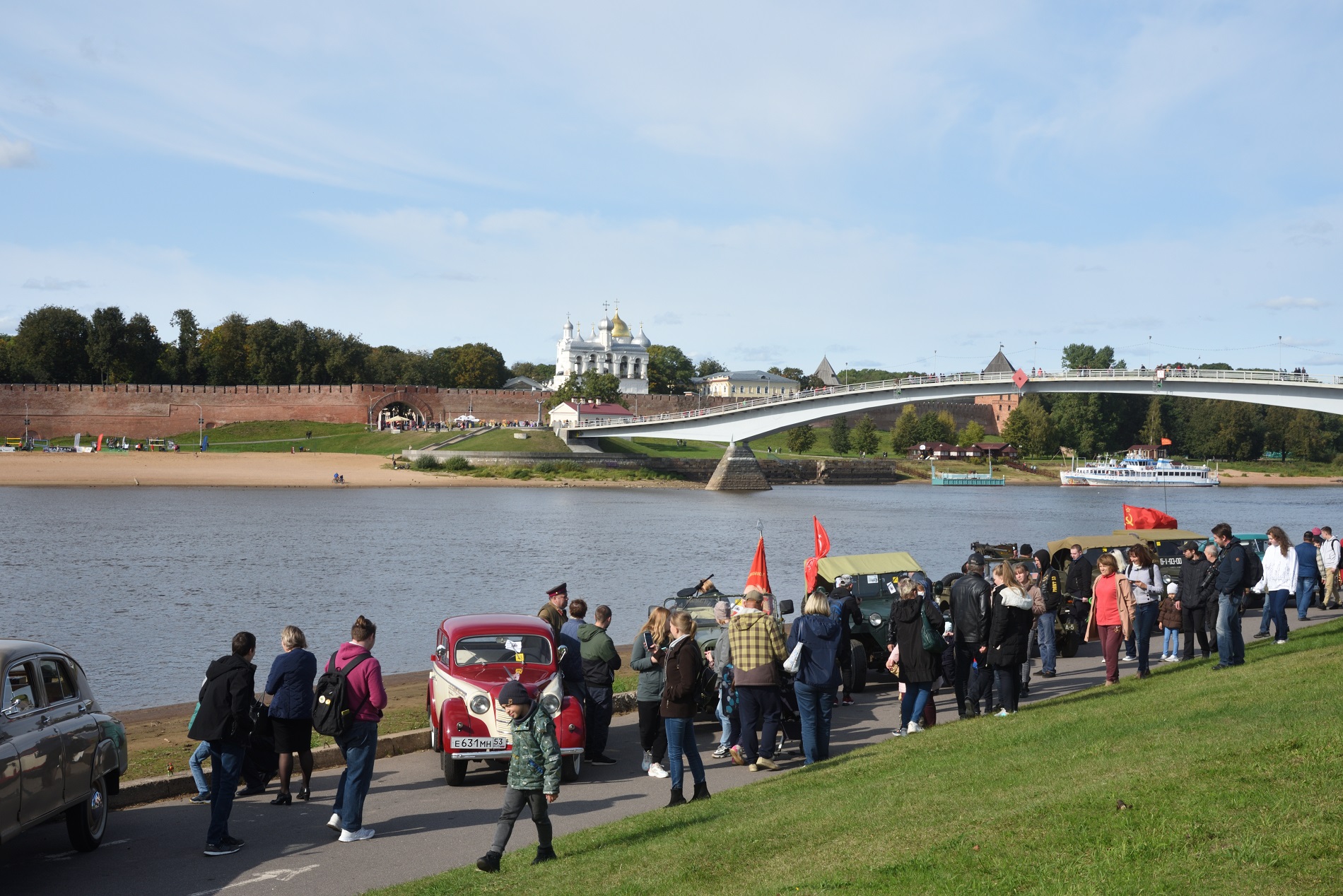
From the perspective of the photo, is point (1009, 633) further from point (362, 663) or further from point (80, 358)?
point (80, 358)

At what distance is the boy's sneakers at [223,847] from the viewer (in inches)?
311

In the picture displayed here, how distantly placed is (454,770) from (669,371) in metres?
157

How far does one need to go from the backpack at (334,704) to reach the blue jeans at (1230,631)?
32.7 ft

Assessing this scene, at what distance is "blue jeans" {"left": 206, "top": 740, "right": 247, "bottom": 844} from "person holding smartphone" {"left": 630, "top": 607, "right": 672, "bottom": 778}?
3.44 metres

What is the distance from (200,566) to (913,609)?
2729 cm

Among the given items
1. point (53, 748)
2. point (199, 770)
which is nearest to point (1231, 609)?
point (199, 770)

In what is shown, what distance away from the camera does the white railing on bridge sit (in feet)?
196

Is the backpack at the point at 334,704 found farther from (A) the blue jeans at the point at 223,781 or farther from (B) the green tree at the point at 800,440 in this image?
(B) the green tree at the point at 800,440

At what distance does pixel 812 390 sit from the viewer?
85.4 meters

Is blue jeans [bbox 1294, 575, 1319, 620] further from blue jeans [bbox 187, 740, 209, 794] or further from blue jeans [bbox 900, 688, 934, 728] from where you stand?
blue jeans [bbox 187, 740, 209, 794]

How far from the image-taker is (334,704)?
8258 millimetres

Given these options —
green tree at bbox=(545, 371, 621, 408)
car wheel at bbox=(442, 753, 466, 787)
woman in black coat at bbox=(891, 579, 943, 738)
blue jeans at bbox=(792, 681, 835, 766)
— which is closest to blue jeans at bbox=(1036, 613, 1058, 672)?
woman in black coat at bbox=(891, 579, 943, 738)

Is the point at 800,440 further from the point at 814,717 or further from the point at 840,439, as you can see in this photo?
the point at 814,717

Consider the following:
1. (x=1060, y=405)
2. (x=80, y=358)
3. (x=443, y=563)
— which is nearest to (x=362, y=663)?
(x=443, y=563)
